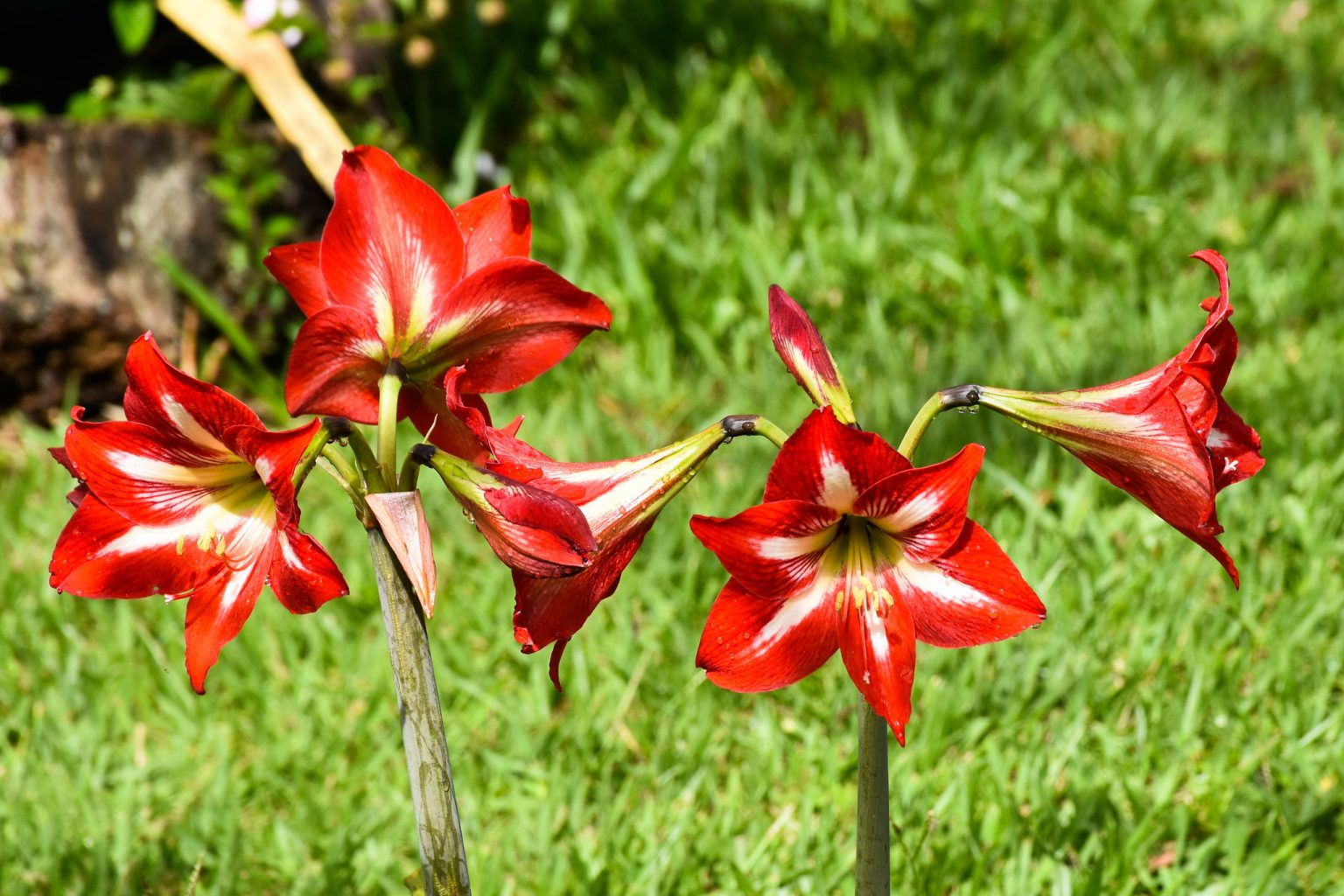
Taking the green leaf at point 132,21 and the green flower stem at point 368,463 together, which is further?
the green leaf at point 132,21

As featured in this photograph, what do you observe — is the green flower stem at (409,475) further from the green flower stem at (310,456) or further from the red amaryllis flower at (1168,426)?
the red amaryllis flower at (1168,426)

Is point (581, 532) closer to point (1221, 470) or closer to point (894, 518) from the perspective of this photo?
point (894, 518)

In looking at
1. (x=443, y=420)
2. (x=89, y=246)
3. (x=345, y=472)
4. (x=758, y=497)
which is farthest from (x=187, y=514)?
(x=89, y=246)

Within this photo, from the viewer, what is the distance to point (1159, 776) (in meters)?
2.59

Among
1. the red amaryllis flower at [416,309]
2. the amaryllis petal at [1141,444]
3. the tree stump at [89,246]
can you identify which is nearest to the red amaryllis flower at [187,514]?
the red amaryllis flower at [416,309]

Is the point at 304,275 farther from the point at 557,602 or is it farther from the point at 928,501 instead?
the point at 928,501

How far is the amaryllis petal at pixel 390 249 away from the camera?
1479 mm

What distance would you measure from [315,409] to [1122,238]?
11.5 feet

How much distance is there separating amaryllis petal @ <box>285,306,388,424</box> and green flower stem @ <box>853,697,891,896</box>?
2.16 feet

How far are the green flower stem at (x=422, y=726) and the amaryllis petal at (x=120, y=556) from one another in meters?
0.19

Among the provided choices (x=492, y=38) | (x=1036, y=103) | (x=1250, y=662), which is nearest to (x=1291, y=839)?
(x=1250, y=662)

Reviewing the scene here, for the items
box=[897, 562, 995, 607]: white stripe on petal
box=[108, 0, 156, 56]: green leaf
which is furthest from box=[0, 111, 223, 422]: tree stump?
box=[897, 562, 995, 607]: white stripe on petal

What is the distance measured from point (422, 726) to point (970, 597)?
0.61 m

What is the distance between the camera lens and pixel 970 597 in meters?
1.42
